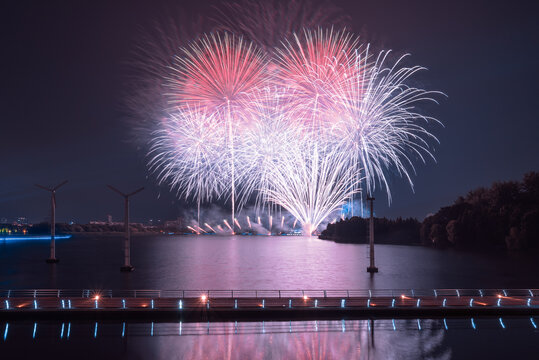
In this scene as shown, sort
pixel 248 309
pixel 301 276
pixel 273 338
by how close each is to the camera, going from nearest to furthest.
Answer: pixel 273 338
pixel 248 309
pixel 301 276

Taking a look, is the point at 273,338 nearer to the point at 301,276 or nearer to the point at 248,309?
the point at 248,309

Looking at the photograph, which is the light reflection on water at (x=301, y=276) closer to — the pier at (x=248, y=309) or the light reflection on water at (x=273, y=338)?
the pier at (x=248, y=309)

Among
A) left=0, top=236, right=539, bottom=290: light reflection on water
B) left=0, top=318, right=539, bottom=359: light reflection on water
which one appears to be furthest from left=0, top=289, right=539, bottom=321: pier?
left=0, top=236, right=539, bottom=290: light reflection on water

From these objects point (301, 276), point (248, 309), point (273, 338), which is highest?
point (248, 309)

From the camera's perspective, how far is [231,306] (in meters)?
38.0

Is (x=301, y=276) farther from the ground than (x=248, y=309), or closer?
closer

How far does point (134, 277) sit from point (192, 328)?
61538 mm

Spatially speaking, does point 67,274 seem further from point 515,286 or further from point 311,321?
point 515,286

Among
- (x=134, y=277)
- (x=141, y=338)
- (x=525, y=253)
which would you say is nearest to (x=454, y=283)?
(x=525, y=253)

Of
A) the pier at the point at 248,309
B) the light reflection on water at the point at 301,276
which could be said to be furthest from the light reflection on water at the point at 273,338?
the light reflection on water at the point at 301,276

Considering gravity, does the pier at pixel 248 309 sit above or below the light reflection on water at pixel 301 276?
above

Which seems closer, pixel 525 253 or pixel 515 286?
pixel 515 286

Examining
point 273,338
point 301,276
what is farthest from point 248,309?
point 301,276

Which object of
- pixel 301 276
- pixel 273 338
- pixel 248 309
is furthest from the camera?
pixel 301 276
